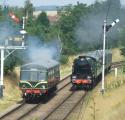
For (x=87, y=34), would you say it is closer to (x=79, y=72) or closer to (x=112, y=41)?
(x=112, y=41)

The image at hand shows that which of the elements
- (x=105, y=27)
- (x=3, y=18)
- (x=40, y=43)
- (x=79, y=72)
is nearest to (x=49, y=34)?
(x=40, y=43)

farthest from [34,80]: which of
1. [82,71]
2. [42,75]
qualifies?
[82,71]

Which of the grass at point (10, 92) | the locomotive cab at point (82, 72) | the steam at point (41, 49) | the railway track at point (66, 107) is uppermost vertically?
the steam at point (41, 49)

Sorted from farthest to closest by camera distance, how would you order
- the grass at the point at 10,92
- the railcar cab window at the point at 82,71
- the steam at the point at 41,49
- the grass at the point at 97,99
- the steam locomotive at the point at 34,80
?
the steam at the point at 41,49
the railcar cab window at the point at 82,71
the steam locomotive at the point at 34,80
the grass at the point at 10,92
the grass at the point at 97,99

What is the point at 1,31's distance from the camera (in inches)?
2047

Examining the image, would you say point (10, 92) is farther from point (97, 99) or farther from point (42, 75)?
point (97, 99)

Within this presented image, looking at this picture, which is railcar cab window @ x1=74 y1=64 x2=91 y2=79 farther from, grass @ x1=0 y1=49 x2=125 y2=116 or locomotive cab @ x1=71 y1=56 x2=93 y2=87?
grass @ x1=0 y1=49 x2=125 y2=116

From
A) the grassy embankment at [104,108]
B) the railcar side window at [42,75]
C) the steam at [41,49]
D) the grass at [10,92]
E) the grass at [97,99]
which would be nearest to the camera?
the grassy embankment at [104,108]

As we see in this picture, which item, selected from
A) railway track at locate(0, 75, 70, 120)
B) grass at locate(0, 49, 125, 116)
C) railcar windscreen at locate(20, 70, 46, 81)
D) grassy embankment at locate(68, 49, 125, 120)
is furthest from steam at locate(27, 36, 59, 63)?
railway track at locate(0, 75, 70, 120)

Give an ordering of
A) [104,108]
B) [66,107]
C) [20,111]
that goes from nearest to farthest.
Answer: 1. [104,108]
2. [20,111]
3. [66,107]

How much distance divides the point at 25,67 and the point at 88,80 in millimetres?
8720

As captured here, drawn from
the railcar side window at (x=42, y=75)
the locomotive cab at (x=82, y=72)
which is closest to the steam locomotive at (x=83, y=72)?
the locomotive cab at (x=82, y=72)

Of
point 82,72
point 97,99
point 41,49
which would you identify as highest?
point 41,49

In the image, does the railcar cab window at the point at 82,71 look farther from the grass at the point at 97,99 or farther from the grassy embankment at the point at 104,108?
the grass at the point at 97,99
